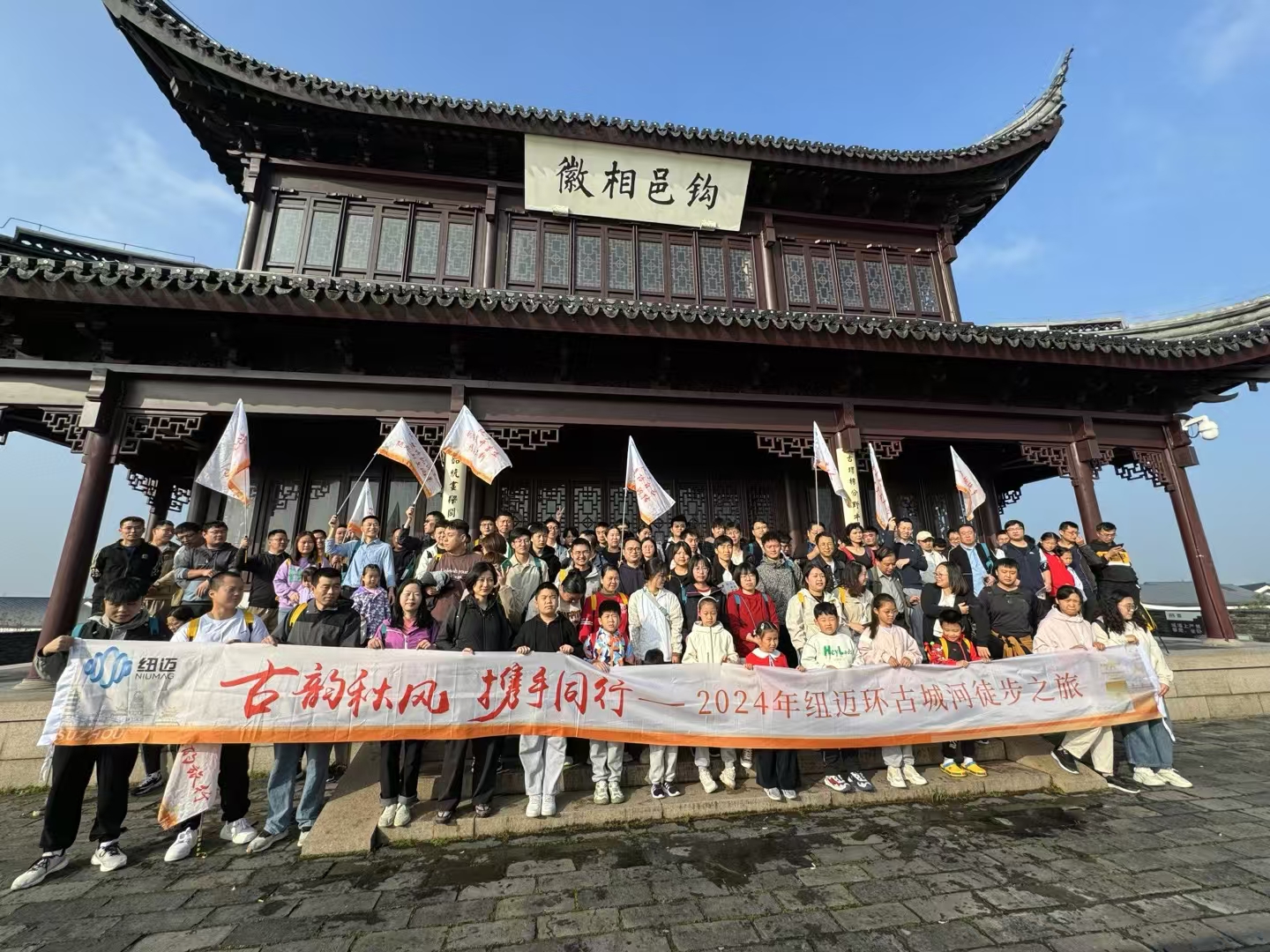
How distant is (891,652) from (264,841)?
4944mm

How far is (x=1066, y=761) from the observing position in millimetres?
5047

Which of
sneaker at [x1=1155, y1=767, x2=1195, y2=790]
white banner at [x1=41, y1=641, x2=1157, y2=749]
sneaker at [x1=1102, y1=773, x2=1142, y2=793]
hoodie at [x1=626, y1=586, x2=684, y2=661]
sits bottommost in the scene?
sneaker at [x1=1102, y1=773, x2=1142, y2=793]

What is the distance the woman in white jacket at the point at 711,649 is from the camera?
4.50 meters

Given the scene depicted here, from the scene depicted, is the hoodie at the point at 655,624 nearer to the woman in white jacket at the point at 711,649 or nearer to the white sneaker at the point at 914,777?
the woman in white jacket at the point at 711,649

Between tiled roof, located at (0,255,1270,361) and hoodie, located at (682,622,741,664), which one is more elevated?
tiled roof, located at (0,255,1270,361)

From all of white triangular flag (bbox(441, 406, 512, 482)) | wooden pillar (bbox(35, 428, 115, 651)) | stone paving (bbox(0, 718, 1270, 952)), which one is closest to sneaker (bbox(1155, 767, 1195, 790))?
stone paving (bbox(0, 718, 1270, 952))

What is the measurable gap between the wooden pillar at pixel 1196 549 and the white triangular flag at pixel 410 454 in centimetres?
1111

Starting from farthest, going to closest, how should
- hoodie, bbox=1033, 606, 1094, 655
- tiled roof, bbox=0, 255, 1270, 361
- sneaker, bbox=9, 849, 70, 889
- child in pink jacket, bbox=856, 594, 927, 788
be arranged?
1. tiled roof, bbox=0, 255, 1270, 361
2. hoodie, bbox=1033, 606, 1094, 655
3. child in pink jacket, bbox=856, 594, 927, 788
4. sneaker, bbox=9, 849, 70, 889

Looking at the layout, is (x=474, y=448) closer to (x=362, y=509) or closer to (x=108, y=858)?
(x=362, y=509)

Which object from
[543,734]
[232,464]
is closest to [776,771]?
[543,734]

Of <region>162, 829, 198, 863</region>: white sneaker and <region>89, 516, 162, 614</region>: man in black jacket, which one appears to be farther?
<region>89, 516, 162, 614</region>: man in black jacket

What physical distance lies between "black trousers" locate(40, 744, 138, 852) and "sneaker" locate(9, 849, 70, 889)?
59mm

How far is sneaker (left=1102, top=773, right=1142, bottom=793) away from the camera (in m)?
4.64

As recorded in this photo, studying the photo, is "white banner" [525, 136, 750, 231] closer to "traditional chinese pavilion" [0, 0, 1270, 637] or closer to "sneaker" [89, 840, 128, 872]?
"traditional chinese pavilion" [0, 0, 1270, 637]
